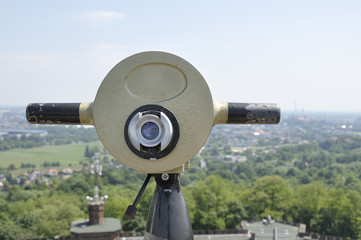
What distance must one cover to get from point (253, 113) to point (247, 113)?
0.09 m

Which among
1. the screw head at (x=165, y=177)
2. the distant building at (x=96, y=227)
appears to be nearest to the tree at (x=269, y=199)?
the distant building at (x=96, y=227)

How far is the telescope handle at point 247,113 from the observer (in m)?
4.55

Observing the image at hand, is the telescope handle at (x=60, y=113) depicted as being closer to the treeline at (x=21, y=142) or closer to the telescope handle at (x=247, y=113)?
the telescope handle at (x=247, y=113)

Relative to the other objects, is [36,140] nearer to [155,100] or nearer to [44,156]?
[44,156]

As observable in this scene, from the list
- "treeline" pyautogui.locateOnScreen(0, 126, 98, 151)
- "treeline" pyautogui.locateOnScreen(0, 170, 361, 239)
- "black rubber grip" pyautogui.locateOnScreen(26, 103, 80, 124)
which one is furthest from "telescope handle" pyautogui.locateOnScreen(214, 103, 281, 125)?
"treeline" pyautogui.locateOnScreen(0, 126, 98, 151)

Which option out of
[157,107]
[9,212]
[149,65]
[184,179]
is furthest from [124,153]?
[184,179]

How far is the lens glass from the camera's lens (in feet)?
13.3

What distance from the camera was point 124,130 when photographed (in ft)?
13.6

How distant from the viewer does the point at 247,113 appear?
464 centimetres

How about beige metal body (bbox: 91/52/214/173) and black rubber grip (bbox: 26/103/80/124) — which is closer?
beige metal body (bbox: 91/52/214/173)

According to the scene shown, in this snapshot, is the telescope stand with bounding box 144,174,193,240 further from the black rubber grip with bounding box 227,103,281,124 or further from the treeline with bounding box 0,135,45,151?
the treeline with bounding box 0,135,45,151

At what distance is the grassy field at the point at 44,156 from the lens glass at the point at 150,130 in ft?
363

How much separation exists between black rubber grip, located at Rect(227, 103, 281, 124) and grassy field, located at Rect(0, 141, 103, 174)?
110 metres

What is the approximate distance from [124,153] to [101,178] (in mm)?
64716
